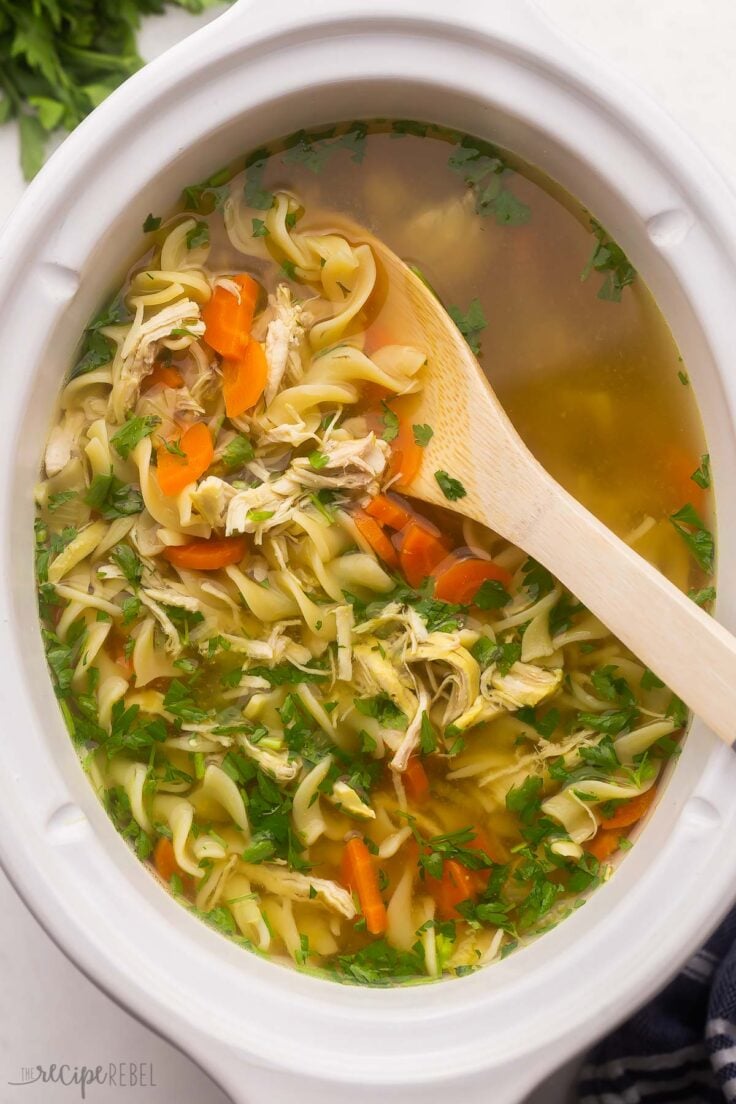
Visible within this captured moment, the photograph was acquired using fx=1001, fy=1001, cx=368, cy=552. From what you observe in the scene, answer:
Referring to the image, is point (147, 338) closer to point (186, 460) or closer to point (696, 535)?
point (186, 460)

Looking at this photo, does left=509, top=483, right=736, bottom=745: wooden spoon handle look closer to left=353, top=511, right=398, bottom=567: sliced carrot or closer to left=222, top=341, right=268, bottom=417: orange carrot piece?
left=353, top=511, right=398, bottom=567: sliced carrot

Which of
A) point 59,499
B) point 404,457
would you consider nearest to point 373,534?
point 404,457

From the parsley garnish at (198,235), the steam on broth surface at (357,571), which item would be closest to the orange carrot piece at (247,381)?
the steam on broth surface at (357,571)

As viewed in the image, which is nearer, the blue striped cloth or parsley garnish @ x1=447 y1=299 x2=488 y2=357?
parsley garnish @ x1=447 y1=299 x2=488 y2=357

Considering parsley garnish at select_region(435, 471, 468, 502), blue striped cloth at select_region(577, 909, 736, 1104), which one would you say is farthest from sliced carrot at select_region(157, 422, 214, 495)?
blue striped cloth at select_region(577, 909, 736, 1104)

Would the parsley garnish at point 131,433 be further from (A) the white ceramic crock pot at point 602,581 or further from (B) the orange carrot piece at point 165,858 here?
(B) the orange carrot piece at point 165,858

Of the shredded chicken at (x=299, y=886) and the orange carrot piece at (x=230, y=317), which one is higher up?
the orange carrot piece at (x=230, y=317)

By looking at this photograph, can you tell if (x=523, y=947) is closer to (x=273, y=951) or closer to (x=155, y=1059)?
(x=273, y=951)
